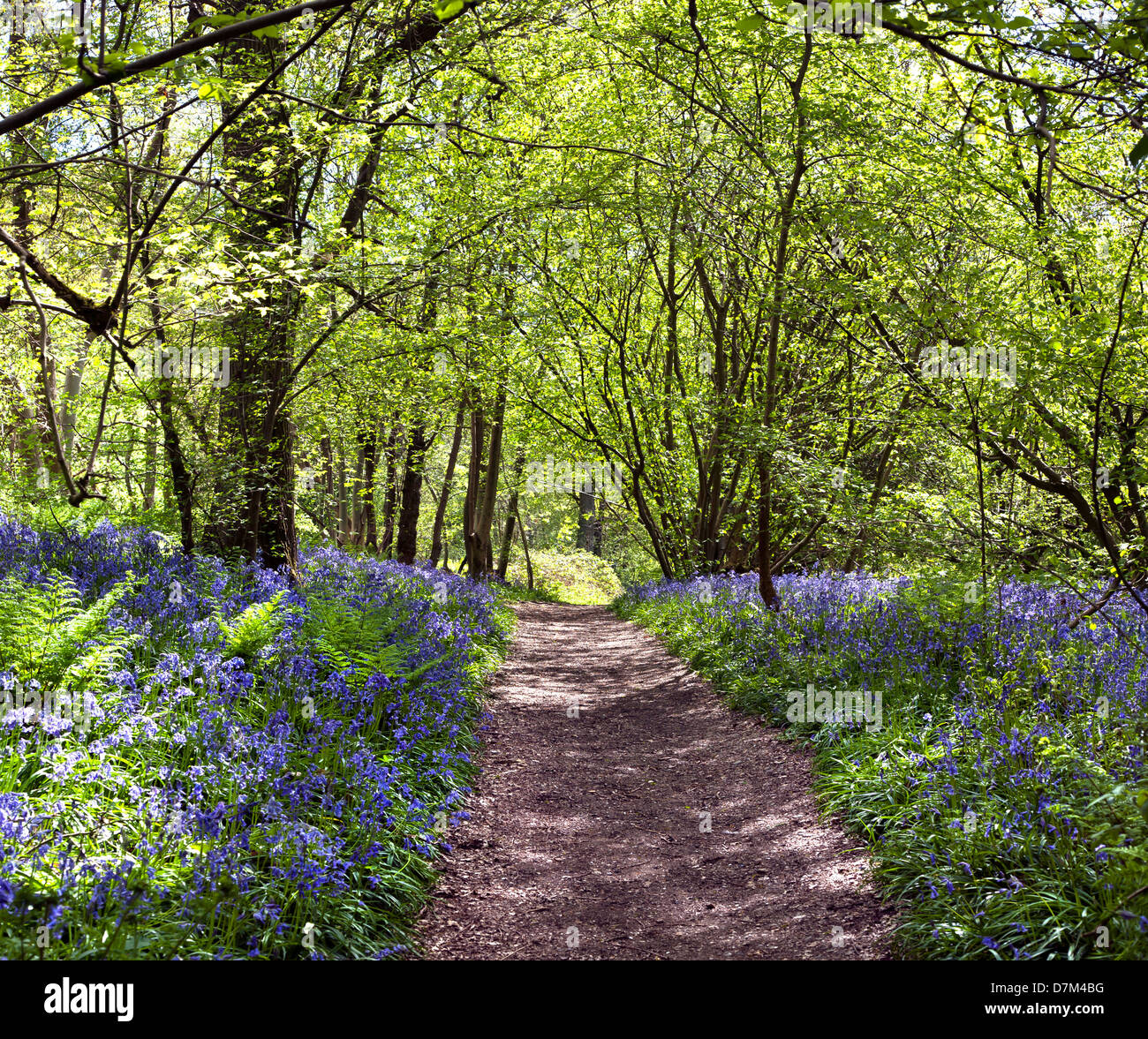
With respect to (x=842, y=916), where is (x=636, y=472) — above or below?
above

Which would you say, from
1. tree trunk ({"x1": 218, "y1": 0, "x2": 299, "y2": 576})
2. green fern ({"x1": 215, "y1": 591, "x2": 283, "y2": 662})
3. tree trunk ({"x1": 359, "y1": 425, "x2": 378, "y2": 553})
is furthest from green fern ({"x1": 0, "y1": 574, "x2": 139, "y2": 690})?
tree trunk ({"x1": 359, "y1": 425, "x2": 378, "y2": 553})

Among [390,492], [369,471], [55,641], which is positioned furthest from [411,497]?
[55,641]

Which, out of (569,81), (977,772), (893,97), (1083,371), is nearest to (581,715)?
(977,772)

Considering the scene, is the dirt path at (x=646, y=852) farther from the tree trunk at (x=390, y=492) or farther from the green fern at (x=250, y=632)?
the tree trunk at (x=390, y=492)

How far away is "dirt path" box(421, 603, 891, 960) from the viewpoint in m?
3.96

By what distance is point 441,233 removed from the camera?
971cm

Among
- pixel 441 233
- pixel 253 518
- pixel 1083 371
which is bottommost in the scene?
pixel 253 518

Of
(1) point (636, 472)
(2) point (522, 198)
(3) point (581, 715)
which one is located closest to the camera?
(3) point (581, 715)

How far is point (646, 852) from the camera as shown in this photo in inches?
202

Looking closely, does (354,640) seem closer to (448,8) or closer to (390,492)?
(448,8)

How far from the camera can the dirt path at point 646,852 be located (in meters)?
3.96

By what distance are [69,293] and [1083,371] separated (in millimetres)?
7325

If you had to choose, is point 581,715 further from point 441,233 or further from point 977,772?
point 441,233

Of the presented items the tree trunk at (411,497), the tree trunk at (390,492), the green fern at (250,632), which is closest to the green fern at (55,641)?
the green fern at (250,632)
